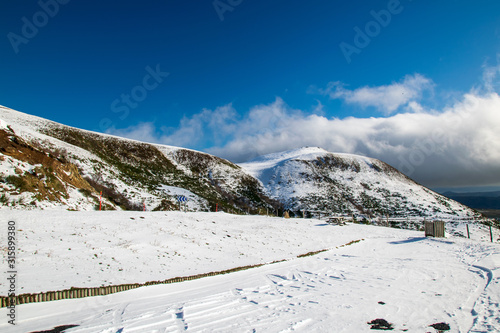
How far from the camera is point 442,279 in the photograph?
Answer: 36.9 ft

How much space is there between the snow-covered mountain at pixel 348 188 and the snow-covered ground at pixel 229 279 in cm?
3776

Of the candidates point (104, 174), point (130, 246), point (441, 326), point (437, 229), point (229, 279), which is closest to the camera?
point (441, 326)

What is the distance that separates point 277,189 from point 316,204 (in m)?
12.9

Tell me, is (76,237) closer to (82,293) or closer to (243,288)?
(82,293)

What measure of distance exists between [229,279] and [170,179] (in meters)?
44.1

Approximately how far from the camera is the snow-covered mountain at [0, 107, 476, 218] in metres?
23.0

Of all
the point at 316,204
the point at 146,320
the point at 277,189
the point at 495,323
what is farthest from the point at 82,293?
the point at 277,189

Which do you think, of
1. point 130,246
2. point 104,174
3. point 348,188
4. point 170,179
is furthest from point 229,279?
point 348,188

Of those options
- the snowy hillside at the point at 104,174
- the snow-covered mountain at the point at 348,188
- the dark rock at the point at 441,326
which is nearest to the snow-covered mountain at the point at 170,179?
the snowy hillside at the point at 104,174

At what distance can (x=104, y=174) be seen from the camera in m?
37.5

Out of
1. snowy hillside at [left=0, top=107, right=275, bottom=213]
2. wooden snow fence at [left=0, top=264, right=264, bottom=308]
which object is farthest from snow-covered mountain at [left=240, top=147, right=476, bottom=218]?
wooden snow fence at [left=0, top=264, right=264, bottom=308]

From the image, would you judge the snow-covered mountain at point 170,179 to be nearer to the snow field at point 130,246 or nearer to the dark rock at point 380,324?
the snow field at point 130,246

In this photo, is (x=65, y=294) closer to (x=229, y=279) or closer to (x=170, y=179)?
(x=229, y=279)

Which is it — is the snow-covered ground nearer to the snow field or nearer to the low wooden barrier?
the snow field
